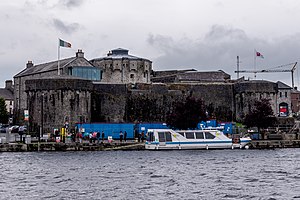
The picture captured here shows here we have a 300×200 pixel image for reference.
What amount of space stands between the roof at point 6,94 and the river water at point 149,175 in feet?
205

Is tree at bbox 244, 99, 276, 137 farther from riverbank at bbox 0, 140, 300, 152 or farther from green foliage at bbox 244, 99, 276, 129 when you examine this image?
riverbank at bbox 0, 140, 300, 152

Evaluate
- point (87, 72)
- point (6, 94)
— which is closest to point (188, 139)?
point (87, 72)

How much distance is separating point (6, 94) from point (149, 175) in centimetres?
7967

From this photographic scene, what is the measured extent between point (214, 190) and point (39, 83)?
35234 mm

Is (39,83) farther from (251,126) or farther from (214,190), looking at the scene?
(214,190)

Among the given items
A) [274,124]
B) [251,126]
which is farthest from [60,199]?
[274,124]

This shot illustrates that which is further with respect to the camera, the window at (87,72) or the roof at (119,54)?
the roof at (119,54)

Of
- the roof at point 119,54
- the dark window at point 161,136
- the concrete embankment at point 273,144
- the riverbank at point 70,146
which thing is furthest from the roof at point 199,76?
the riverbank at point 70,146

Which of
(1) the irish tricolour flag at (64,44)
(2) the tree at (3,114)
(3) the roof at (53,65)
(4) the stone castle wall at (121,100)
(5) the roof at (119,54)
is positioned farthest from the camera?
(2) the tree at (3,114)

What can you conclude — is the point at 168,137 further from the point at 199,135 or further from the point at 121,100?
the point at 121,100

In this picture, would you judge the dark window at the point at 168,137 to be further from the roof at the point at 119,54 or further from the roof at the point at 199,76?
the roof at the point at 119,54

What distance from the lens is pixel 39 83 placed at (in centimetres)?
5875

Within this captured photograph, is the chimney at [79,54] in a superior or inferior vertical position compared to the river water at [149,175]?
superior

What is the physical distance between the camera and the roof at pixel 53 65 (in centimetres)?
7344
